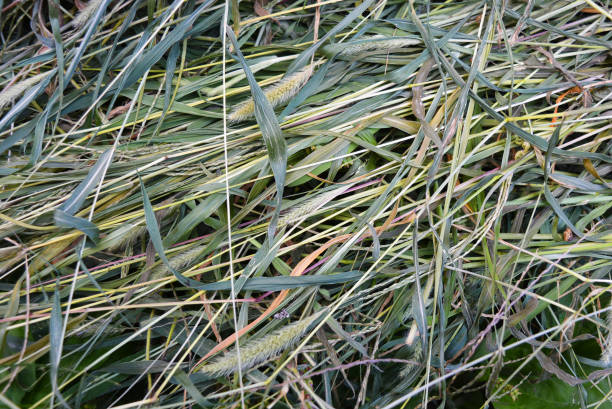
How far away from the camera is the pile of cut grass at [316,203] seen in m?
0.75

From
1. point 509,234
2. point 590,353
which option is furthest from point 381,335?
point 590,353

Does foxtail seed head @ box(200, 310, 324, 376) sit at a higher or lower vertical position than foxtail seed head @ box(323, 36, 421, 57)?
lower

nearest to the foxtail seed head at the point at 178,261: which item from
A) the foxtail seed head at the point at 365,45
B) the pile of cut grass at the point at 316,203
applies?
the pile of cut grass at the point at 316,203

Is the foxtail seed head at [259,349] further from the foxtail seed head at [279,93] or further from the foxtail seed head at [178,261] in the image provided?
the foxtail seed head at [279,93]

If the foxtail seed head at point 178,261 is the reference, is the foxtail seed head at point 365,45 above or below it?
above

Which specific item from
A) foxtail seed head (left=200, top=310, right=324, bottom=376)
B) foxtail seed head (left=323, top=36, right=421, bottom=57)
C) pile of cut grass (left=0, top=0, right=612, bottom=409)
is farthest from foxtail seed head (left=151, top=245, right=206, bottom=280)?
foxtail seed head (left=323, top=36, right=421, bottom=57)

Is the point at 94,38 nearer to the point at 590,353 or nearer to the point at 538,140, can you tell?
the point at 538,140

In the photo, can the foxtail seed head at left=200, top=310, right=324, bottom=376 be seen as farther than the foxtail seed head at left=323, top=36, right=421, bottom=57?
No

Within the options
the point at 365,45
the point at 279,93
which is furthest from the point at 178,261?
the point at 365,45

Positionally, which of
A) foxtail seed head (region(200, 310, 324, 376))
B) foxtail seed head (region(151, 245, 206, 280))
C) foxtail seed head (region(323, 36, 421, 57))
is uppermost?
foxtail seed head (region(323, 36, 421, 57))

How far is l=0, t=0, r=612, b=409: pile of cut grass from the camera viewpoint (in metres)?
0.75

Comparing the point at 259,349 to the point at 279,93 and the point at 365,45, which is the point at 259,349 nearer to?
the point at 279,93

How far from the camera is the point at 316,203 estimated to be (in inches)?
30.9

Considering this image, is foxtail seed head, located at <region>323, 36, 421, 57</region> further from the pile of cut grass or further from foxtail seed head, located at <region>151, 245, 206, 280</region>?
foxtail seed head, located at <region>151, 245, 206, 280</region>
